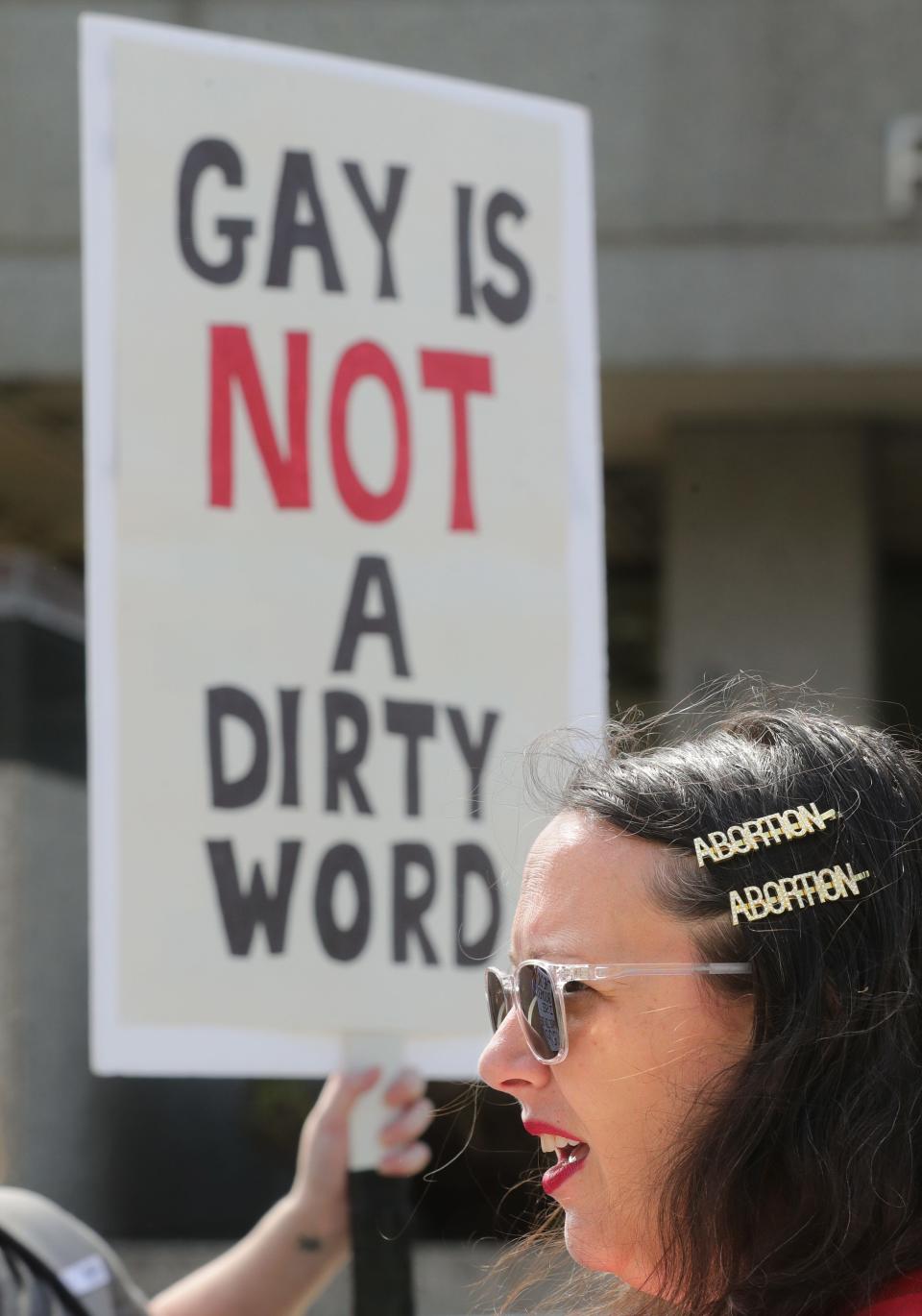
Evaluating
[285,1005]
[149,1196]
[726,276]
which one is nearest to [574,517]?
[285,1005]

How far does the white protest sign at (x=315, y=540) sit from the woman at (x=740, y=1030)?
0.82 metres

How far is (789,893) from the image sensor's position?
1.13 metres

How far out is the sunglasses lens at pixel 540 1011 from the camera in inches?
47.2

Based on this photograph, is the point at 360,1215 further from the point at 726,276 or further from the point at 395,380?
the point at 726,276

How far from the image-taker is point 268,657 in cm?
205

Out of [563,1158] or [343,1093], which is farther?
[343,1093]

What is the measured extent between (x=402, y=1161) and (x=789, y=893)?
0.96m

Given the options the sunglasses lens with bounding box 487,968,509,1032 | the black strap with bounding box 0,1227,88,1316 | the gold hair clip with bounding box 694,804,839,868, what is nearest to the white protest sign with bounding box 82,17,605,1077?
the black strap with bounding box 0,1227,88,1316

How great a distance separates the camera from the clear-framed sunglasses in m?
1.16

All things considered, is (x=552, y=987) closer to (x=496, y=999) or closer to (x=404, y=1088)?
(x=496, y=999)

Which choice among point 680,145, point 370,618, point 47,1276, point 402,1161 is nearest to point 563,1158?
point 47,1276

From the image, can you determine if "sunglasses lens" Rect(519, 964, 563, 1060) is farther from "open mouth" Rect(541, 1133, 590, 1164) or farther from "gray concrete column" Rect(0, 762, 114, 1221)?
"gray concrete column" Rect(0, 762, 114, 1221)

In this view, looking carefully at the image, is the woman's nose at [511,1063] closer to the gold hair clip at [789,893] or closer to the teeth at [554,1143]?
the teeth at [554,1143]

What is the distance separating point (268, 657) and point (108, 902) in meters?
0.34
